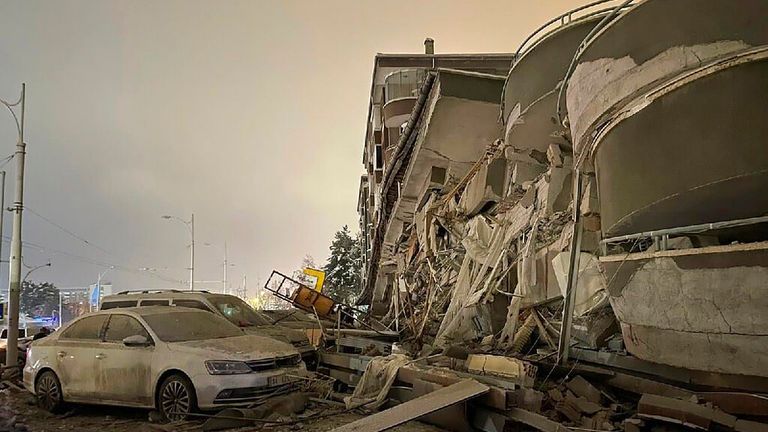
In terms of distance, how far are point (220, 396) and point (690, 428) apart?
567 cm

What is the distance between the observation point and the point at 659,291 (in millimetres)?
6230

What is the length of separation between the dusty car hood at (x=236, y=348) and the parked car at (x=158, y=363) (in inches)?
0.6

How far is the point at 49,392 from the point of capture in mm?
9641

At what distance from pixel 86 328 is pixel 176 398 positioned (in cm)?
249

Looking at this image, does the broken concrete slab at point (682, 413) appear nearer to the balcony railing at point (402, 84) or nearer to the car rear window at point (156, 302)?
the car rear window at point (156, 302)

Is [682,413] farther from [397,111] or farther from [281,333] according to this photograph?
[397,111]

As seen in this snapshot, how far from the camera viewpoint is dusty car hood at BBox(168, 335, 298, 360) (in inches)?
330

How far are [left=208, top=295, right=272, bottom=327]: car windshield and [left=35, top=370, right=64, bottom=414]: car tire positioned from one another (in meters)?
3.90

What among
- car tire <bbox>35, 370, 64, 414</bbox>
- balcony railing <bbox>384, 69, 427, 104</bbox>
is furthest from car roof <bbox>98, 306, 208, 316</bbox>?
balcony railing <bbox>384, 69, 427, 104</bbox>

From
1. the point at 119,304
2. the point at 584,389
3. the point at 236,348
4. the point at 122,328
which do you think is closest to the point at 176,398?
the point at 236,348

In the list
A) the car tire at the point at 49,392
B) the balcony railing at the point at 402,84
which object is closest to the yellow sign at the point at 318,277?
the balcony railing at the point at 402,84

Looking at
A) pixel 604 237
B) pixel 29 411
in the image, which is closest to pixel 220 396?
pixel 29 411

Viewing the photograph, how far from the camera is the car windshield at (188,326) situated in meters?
8.95

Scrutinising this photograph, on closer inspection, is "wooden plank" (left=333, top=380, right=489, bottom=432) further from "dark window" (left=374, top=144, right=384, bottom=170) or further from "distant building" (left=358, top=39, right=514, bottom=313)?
"dark window" (left=374, top=144, right=384, bottom=170)
